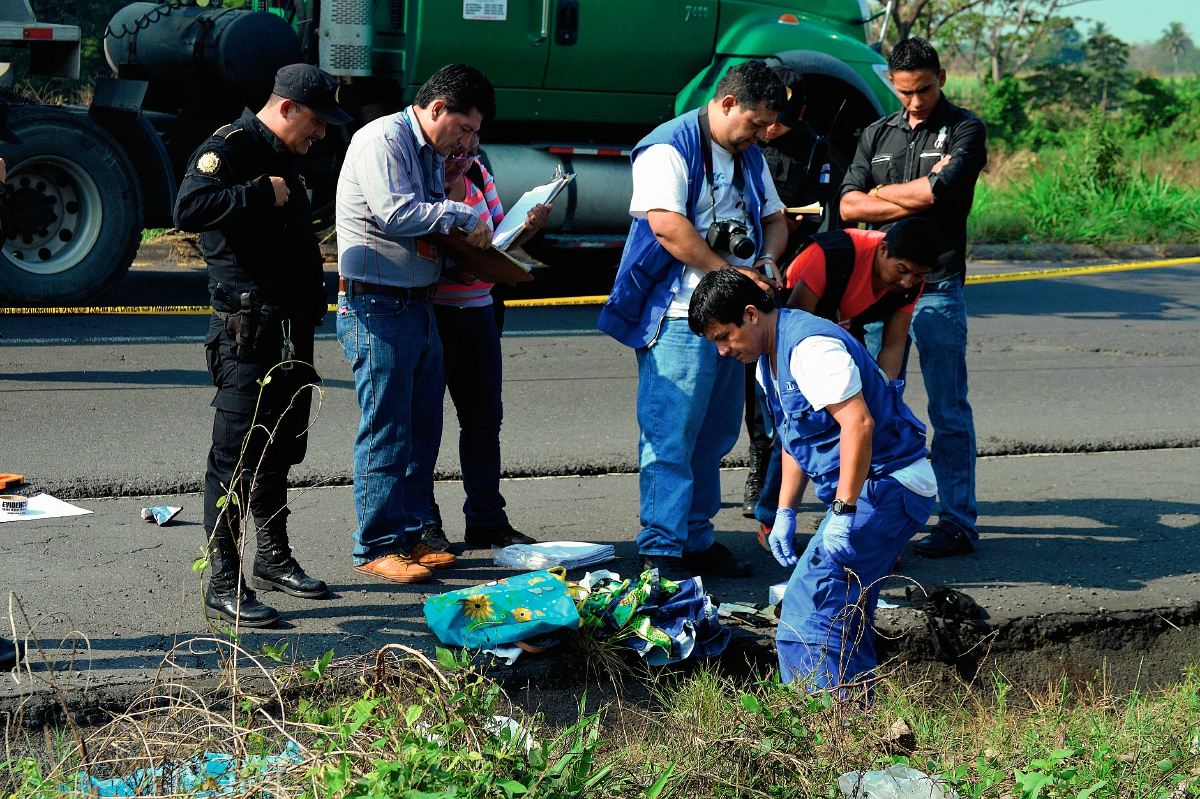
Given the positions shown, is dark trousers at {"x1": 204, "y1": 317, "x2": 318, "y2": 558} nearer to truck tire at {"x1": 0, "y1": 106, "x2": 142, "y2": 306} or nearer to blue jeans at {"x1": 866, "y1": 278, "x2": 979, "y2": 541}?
blue jeans at {"x1": 866, "y1": 278, "x2": 979, "y2": 541}

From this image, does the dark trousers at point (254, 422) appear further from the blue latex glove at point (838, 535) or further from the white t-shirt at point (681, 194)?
the blue latex glove at point (838, 535)

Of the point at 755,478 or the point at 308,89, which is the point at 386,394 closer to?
the point at 308,89

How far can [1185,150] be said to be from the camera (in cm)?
2048

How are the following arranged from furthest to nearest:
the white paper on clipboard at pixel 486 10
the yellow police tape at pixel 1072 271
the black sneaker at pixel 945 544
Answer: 1. the yellow police tape at pixel 1072 271
2. the white paper on clipboard at pixel 486 10
3. the black sneaker at pixel 945 544

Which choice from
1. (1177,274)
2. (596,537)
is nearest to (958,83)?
(1177,274)

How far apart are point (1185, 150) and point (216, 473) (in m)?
20.4

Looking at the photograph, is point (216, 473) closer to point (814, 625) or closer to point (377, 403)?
point (377, 403)

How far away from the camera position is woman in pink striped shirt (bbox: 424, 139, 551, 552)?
4789 mm

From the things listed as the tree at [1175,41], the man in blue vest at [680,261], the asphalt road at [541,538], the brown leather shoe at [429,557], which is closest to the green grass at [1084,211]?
the asphalt road at [541,538]

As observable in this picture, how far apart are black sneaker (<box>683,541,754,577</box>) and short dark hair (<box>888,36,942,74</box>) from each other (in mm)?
2117

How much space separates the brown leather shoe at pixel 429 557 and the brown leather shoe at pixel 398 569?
10 cm

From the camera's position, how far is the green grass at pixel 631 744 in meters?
2.61

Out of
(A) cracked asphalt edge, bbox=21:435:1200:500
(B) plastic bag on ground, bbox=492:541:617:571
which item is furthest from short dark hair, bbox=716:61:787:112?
(A) cracked asphalt edge, bbox=21:435:1200:500

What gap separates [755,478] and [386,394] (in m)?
1.98
